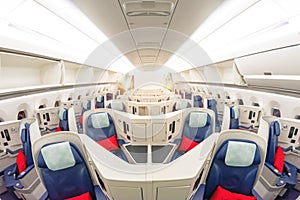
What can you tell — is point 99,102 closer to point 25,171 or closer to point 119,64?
point 119,64

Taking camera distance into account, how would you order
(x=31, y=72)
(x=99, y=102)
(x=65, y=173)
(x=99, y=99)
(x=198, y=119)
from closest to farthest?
1. (x=65, y=173)
2. (x=198, y=119)
3. (x=31, y=72)
4. (x=99, y=102)
5. (x=99, y=99)

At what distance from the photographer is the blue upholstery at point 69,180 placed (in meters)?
1.66

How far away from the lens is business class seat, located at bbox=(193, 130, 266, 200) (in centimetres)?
166

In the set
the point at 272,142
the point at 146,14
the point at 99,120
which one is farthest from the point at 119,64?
the point at 272,142

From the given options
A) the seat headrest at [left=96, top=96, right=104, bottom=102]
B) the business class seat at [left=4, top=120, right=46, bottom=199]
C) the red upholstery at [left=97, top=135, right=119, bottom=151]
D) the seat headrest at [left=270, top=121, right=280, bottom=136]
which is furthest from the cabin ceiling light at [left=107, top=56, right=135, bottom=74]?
the seat headrest at [left=270, top=121, right=280, bottom=136]

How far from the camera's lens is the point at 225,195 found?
172cm

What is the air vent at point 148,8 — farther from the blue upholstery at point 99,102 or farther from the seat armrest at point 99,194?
the blue upholstery at point 99,102

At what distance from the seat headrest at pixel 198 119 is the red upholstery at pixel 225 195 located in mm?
1175

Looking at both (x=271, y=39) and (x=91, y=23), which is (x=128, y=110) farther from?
(x=271, y=39)

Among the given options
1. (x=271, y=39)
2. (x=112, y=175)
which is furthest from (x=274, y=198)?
(x=112, y=175)

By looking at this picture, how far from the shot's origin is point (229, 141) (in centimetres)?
170

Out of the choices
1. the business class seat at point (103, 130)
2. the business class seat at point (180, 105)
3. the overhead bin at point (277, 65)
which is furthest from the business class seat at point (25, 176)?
the overhead bin at point (277, 65)

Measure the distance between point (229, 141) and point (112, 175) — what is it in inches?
46.5

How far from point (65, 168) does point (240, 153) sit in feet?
5.22
